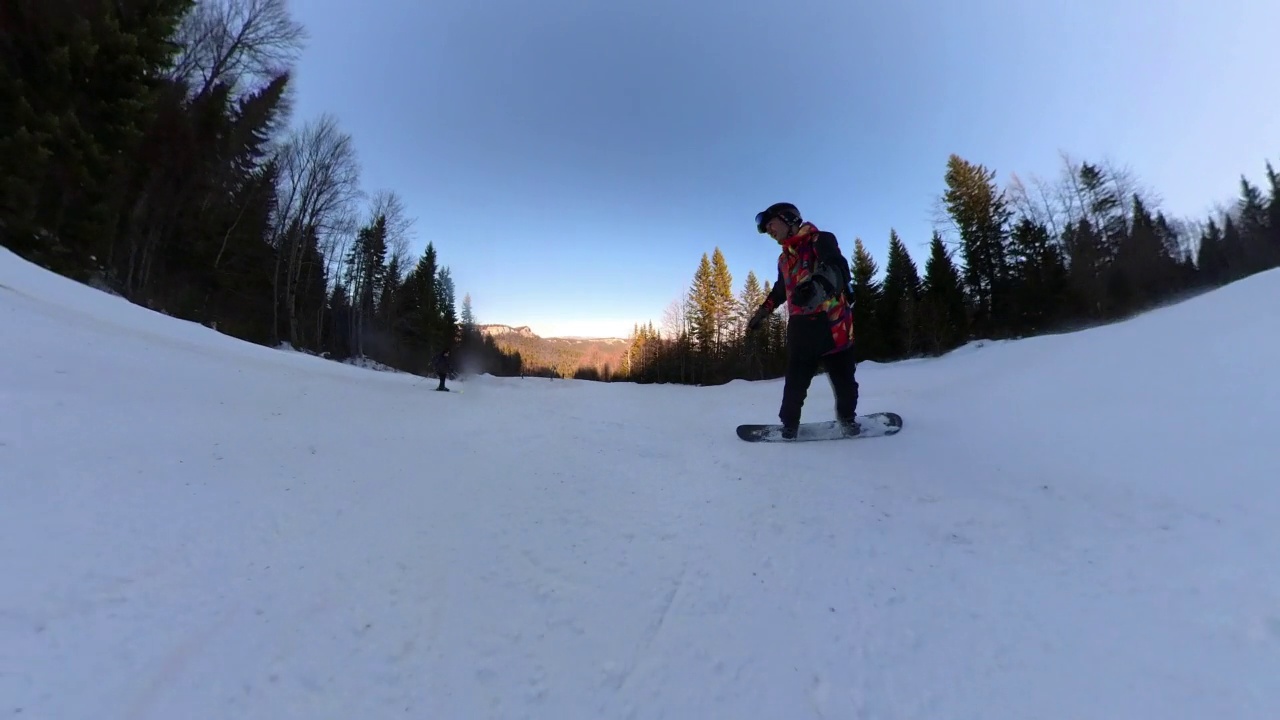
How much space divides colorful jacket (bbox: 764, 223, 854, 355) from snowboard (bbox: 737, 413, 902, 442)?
2.35 feet

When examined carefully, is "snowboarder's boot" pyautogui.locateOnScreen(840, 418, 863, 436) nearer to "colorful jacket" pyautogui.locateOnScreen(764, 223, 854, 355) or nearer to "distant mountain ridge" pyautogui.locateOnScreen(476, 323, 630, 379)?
"colorful jacket" pyautogui.locateOnScreen(764, 223, 854, 355)

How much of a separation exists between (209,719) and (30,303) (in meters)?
7.73

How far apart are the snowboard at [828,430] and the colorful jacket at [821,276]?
0.71m

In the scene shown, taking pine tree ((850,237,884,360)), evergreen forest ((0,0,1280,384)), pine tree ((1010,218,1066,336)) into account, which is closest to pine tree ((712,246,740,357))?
evergreen forest ((0,0,1280,384))

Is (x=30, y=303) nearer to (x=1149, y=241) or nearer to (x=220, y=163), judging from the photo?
(x=220, y=163)

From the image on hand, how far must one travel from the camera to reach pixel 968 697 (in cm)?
112

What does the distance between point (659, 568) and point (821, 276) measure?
2853 mm

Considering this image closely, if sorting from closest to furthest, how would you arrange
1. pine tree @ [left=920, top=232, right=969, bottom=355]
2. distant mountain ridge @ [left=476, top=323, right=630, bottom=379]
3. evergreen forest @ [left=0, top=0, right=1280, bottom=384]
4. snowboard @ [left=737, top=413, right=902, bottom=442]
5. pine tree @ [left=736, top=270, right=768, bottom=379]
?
snowboard @ [left=737, top=413, right=902, bottom=442] < evergreen forest @ [left=0, top=0, right=1280, bottom=384] < pine tree @ [left=920, top=232, right=969, bottom=355] < pine tree @ [left=736, top=270, right=768, bottom=379] < distant mountain ridge @ [left=476, top=323, right=630, bottom=379]

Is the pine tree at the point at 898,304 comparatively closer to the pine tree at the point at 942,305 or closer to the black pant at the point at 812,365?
the pine tree at the point at 942,305

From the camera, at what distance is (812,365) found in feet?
12.6

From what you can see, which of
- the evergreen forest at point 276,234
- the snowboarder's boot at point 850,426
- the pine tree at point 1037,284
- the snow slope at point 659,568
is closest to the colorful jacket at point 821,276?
the snowboarder's boot at point 850,426

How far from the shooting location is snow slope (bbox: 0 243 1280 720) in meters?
1.13

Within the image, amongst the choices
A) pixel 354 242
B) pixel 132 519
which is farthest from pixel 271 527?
pixel 354 242

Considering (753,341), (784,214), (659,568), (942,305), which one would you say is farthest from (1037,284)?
(659,568)
